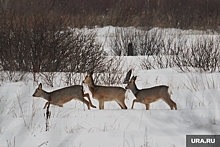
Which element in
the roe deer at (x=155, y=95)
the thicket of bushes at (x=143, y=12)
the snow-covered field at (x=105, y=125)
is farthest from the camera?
the thicket of bushes at (x=143, y=12)

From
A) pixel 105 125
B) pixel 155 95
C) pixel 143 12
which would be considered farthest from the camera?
pixel 143 12

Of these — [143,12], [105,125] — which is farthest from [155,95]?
[143,12]

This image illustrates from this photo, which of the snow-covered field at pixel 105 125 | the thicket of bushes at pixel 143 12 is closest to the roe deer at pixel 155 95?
the snow-covered field at pixel 105 125

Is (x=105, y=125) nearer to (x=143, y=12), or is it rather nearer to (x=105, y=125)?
(x=105, y=125)

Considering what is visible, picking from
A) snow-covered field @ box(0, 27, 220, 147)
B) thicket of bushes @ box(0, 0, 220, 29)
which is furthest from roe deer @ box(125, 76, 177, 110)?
thicket of bushes @ box(0, 0, 220, 29)

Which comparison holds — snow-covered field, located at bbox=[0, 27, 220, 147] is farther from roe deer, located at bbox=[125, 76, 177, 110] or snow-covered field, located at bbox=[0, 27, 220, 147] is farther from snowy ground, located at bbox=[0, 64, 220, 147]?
roe deer, located at bbox=[125, 76, 177, 110]

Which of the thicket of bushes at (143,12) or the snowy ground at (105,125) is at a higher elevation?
the thicket of bushes at (143,12)

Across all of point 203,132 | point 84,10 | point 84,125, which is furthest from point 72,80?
point 84,10

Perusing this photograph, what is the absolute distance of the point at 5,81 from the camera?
9.88 metres

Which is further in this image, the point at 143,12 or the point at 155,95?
the point at 143,12

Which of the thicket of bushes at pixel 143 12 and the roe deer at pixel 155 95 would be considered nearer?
the roe deer at pixel 155 95

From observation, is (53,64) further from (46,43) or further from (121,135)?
(121,135)

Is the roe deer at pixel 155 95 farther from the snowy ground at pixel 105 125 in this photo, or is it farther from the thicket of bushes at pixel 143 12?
the thicket of bushes at pixel 143 12

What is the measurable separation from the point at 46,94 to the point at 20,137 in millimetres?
1895
